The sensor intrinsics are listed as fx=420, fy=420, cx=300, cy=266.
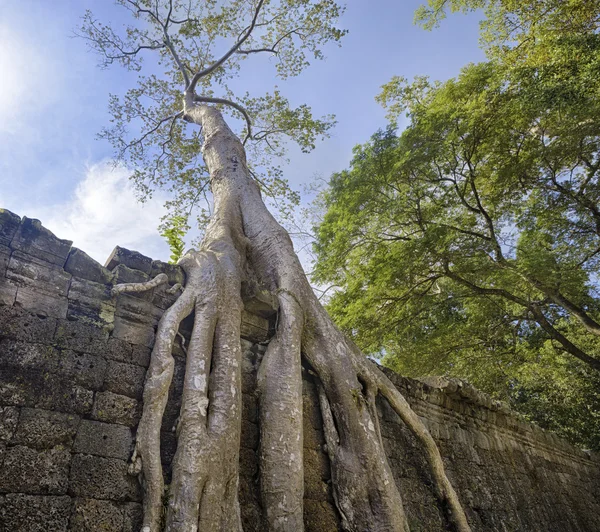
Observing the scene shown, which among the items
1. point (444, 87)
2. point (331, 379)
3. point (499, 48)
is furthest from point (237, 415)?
point (499, 48)

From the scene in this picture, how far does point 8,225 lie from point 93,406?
3.66 ft

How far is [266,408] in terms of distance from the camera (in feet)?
8.31

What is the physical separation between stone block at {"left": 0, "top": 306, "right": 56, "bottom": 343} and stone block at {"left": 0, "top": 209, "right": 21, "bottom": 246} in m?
0.42

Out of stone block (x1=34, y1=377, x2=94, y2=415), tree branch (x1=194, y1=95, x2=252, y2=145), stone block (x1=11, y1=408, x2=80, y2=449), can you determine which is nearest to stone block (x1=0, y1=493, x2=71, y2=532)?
stone block (x1=11, y1=408, x2=80, y2=449)

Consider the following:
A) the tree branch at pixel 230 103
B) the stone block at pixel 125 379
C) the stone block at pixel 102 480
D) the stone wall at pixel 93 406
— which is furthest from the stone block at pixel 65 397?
the tree branch at pixel 230 103

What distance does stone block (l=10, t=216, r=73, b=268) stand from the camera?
232cm

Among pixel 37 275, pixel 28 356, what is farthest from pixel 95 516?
pixel 37 275

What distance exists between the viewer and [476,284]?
706cm

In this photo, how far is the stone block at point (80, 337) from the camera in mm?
2168

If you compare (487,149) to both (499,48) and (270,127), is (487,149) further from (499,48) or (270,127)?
(270,127)

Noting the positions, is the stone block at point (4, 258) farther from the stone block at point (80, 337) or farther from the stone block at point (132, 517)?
the stone block at point (132, 517)

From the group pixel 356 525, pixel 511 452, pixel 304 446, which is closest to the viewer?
pixel 356 525

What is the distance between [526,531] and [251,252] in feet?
12.1

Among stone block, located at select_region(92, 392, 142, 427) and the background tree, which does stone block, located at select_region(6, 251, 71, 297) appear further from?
the background tree
